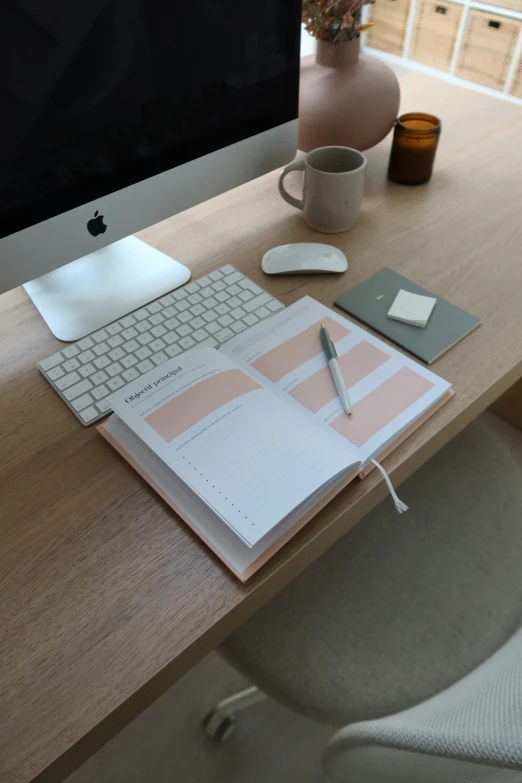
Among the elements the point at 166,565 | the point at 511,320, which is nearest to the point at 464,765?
the point at 166,565

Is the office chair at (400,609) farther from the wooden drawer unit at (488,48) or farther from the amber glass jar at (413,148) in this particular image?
the wooden drawer unit at (488,48)

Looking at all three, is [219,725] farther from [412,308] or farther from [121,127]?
[121,127]

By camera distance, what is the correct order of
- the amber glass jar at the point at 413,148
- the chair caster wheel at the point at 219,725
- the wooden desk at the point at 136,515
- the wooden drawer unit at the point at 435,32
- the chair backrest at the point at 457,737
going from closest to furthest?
the chair backrest at the point at 457,737
the wooden desk at the point at 136,515
the amber glass jar at the point at 413,148
the chair caster wheel at the point at 219,725
the wooden drawer unit at the point at 435,32

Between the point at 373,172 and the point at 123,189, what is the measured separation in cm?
49

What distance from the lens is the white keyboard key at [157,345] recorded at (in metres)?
0.68

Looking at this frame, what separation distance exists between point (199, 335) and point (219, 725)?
2.47 feet

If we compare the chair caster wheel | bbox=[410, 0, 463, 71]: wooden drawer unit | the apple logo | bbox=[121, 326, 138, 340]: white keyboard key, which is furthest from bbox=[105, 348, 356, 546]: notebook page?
bbox=[410, 0, 463, 71]: wooden drawer unit

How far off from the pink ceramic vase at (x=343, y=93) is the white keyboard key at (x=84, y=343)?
0.53m

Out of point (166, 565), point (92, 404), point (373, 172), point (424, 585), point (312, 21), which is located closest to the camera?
point (166, 565)

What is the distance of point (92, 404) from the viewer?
63cm

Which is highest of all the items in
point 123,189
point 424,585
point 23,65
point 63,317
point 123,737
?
point 23,65

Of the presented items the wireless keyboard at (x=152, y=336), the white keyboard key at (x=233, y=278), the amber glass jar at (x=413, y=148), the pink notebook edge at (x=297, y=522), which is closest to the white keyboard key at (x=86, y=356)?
the wireless keyboard at (x=152, y=336)

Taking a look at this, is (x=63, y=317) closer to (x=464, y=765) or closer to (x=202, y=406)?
(x=202, y=406)

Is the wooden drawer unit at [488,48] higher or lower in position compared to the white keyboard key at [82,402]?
lower
